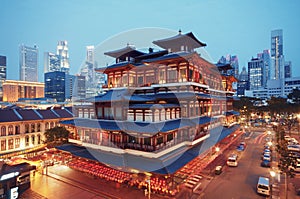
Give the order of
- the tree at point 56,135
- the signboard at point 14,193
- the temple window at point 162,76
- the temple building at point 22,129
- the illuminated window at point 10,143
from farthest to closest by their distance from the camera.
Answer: the illuminated window at point 10,143, the tree at point 56,135, the temple building at point 22,129, the temple window at point 162,76, the signboard at point 14,193

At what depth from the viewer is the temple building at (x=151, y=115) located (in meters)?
19.8

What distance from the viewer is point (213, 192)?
19.6 m

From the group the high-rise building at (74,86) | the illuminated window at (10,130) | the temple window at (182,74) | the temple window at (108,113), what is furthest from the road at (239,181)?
the high-rise building at (74,86)

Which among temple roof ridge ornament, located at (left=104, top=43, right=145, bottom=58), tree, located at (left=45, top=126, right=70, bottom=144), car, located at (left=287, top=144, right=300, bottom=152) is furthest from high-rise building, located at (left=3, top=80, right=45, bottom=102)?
car, located at (left=287, top=144, right=300, bottom=152)

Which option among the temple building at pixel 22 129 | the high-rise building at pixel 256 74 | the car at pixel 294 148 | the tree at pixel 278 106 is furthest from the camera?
the high-rise building at pixel 256 74

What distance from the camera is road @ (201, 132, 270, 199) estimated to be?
62.8 feet

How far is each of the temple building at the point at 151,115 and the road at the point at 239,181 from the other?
13.8ft

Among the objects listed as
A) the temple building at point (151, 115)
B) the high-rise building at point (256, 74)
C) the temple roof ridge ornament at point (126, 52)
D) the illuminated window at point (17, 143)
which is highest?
the high-rise building at point (256, 74)

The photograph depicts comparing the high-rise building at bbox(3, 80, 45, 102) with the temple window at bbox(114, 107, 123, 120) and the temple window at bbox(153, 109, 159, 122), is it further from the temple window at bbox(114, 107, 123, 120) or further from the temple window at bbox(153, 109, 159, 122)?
the temple window at bbox(153, 109, 159, 122)

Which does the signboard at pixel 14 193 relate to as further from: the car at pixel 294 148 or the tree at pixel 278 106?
the tree at pixel 278 106

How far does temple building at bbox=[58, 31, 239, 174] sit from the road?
4.20m

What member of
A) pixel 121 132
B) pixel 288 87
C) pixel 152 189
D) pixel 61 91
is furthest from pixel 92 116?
pixel 61 91

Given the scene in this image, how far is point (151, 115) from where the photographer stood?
20.2 meters

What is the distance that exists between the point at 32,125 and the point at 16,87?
14152 cm
